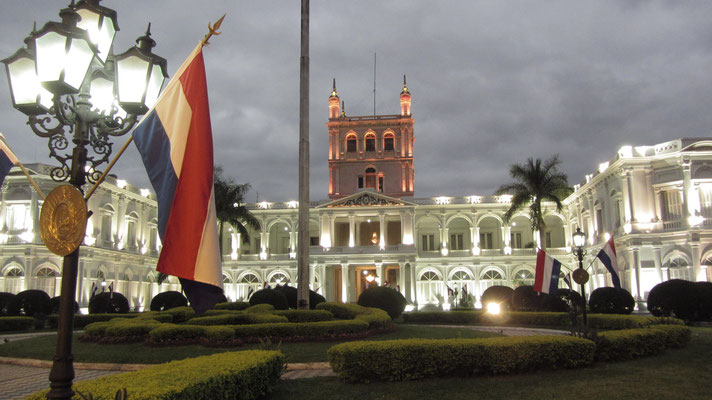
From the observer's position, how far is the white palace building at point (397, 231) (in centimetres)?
3478

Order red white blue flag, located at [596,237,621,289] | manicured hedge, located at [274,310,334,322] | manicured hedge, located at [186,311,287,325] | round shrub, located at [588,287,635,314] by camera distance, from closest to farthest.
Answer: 1. manicured hedge, located at [186,311,287,325]
2. manicured hedge, located at [274,310,334,322]
3. red white blue flag, located at [596,237,621,289]
4. round shrub, located at [588,287,635,314]

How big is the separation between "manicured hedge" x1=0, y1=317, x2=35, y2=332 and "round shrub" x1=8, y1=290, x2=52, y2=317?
126 inches

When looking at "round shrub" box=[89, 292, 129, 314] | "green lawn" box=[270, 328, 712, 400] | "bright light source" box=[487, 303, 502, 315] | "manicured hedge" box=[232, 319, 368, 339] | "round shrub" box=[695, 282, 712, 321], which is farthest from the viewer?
"round shrub" box=[89, 292, 129, 314]

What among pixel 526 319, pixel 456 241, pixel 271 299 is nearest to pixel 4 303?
pixel 271 299

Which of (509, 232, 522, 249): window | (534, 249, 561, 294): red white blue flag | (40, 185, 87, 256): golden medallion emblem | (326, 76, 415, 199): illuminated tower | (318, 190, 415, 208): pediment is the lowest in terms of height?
(534, 249, 561, 294): red white blue flag

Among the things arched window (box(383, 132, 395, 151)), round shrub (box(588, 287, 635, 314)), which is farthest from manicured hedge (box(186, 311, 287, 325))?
arched window (box(383, 132, 395, 151))

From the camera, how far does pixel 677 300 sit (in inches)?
907

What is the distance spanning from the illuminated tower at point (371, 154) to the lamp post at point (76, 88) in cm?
5189

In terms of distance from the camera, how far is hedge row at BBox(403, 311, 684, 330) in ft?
66.5

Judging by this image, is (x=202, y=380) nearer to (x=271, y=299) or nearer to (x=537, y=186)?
(x=271, y=299)

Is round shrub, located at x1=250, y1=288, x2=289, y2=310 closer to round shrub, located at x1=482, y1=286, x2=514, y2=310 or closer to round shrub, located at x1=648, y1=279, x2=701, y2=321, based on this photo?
round shrub, located at x1=482, y1=286, x2=514, y2=310

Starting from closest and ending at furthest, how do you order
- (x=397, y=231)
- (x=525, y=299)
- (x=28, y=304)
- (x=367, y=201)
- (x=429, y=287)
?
(x=525, y=299)
(x=28, y=304)
(x=367, y=201)
(x=429, y=287)
(x=397, y=231)

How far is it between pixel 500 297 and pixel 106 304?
2210 centimetres

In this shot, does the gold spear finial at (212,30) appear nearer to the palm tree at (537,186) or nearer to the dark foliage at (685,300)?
the dark foliage at (685,300)
